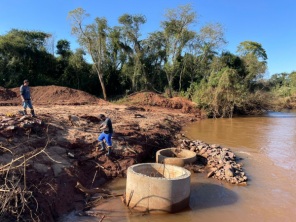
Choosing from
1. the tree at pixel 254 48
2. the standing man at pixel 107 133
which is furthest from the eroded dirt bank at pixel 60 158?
the tree at pixel 254 48

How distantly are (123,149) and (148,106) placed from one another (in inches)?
693

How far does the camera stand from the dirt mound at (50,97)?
24109 millimetres

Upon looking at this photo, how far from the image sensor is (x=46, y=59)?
34812 mm

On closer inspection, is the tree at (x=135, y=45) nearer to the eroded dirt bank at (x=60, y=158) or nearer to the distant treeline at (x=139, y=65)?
the distant treeline at (x=139, y=65)

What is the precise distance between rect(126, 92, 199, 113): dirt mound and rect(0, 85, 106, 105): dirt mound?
4.91 meters

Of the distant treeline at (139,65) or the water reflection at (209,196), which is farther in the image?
the distant treeline at (139,65)

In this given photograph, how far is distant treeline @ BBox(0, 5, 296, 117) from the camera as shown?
99.8 ft

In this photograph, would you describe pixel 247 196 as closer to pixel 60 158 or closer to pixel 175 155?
pixel 175 155

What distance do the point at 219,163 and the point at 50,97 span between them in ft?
58.3

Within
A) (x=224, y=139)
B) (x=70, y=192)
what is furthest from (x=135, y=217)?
(x=224, y=139)

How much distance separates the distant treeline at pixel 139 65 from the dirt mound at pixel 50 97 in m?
4.98

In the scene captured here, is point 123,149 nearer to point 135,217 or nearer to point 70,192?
point 70,192

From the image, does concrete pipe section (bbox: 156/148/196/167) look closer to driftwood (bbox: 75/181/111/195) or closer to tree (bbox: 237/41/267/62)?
driftwood (bbox: 75/181/111/195)

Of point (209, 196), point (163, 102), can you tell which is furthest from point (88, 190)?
point (163, 102)
